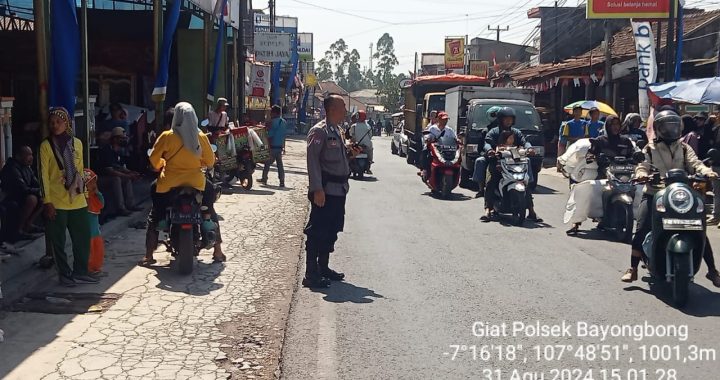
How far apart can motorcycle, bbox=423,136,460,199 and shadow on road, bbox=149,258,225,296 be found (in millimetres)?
7891

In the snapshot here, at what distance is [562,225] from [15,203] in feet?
25.7

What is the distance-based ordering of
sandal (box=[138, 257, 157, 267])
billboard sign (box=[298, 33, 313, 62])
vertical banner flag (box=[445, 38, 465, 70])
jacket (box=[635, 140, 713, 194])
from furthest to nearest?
billboard sign (box=[298, 33, 313, 62])
vertical banner flag (box=[445, 38, 465, 70])
sandal (box=[138, 257, 157, 267])
jacket (box=[635, 140, 713, 194])

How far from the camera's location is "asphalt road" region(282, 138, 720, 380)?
5484mm

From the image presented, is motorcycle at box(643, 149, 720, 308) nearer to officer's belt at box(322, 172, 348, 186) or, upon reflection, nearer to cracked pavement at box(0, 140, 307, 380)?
officer's belt at box(322, 172, 348, 186)

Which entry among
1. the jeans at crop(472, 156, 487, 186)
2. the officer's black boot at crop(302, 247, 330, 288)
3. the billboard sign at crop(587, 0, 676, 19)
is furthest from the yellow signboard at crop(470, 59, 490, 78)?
the officer's black boot at crop(302, 247, 330, 288)

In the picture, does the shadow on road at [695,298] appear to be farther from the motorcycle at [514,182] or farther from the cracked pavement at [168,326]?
the motorcycle at [514,182]

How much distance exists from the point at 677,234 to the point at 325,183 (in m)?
3.31

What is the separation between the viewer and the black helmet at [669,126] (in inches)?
304

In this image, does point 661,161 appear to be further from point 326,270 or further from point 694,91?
point 694,91

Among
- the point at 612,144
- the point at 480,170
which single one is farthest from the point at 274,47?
the point at 612,144

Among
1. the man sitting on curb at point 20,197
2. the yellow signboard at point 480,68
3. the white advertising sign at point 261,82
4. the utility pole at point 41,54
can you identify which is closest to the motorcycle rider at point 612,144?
the utility pole at point 41,54

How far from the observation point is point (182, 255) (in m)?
8.23

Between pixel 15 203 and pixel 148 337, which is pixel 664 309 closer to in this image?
pixel 148 337

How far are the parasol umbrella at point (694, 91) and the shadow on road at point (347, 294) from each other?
7.98m
